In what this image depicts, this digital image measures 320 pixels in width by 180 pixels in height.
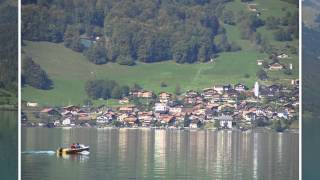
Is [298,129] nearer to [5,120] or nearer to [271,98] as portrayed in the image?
Answer: [271,98]

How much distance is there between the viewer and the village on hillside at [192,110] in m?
14.5

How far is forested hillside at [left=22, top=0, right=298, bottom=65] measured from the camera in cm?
1449

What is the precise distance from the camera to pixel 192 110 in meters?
14.6

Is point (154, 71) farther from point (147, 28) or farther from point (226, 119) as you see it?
point (226, 119)

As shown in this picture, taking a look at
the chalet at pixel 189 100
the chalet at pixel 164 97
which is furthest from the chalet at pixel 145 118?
the chalet at pixel 189 100

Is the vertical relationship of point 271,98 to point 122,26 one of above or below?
below

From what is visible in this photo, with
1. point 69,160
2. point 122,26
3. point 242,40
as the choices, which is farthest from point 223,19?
point 69,160

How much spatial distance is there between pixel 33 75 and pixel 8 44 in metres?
0.87

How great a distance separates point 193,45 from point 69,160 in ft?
7.35

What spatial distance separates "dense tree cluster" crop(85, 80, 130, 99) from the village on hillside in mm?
103

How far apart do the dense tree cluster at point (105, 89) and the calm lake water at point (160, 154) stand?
483 millimetres

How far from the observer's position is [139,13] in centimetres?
1454

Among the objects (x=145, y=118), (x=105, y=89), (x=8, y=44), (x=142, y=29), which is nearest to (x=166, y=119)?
(x=145, y=118)

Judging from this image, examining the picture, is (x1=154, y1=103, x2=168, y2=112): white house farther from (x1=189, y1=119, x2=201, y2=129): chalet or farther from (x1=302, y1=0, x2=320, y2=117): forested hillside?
(x1=302, y1=0, x2=320, y2=117): forested hillside
